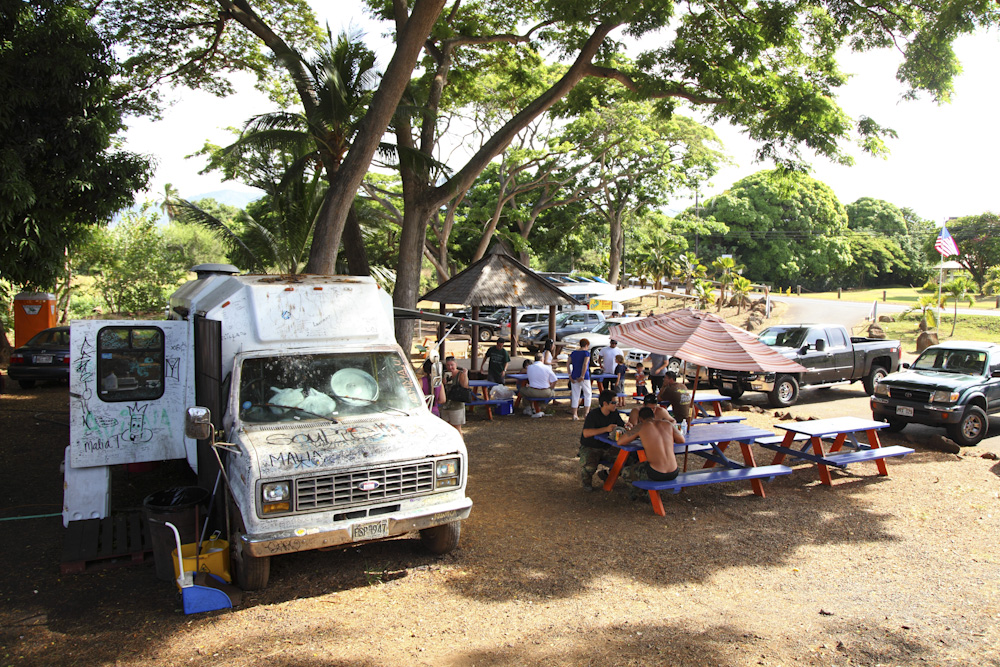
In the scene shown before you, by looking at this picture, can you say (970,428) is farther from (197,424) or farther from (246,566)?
(197,424)

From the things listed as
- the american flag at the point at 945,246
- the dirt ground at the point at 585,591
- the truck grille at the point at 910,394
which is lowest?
the dirt ground at the point at 585,591

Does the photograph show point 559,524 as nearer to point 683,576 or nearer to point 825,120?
point 683,576

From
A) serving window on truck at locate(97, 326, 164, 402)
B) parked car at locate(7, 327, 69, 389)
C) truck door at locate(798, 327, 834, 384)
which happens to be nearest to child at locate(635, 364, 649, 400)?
truck door at locate(798, 327, 834, 384)

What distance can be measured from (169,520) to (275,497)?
3.76ft

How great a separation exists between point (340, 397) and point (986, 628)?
5.58 metres

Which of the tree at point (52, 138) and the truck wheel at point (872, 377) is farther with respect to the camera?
the truck wheel at point (872, 377)

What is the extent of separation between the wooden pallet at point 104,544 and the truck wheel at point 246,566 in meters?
1.21

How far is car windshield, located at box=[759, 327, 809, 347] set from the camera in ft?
52.0

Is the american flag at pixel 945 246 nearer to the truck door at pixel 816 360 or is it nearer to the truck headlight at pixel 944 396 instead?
the truck door at pixel 816 360

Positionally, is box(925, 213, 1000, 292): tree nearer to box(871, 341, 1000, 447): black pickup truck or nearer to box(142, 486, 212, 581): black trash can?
box(871, 341, 1000, 447): black pickup truck

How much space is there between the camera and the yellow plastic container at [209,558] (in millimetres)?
5469

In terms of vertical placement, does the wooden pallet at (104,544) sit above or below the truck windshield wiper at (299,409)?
below

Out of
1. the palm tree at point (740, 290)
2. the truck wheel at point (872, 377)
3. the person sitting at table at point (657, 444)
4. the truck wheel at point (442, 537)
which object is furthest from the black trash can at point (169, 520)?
the palm tree at point (740, 290)

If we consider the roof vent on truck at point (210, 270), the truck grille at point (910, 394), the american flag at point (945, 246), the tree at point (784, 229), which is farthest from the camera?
the tree at point (784, 229)
